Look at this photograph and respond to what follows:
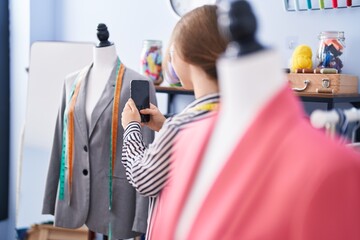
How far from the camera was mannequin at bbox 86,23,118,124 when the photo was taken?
1.72 m

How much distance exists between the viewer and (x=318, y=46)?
177cm

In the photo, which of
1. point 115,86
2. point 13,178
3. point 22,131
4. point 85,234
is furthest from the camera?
point 13,178

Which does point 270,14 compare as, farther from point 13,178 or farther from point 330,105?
point 13,178

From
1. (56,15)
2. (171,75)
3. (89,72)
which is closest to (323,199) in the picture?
(89,72)

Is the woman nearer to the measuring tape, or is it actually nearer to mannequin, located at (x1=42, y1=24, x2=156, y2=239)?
mannequin, located at (x1=42, y1=24, x2=156, y2=239)

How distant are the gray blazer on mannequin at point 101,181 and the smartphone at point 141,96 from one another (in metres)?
0.27

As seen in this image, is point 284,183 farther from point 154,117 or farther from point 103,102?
point 103,102

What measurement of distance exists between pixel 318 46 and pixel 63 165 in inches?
41.1

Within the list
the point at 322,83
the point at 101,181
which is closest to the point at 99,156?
the point at 101,181

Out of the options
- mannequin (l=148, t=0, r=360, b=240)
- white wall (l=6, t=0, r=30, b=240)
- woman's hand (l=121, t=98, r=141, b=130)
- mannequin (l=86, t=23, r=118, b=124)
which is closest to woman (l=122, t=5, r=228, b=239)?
woman's hand (l=121, t=98, r=141, b=130)

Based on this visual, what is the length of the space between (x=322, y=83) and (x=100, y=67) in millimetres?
786

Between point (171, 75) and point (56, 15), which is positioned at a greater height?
point (56, 15)

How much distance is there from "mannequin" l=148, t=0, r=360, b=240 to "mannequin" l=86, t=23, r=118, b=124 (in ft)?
4.01

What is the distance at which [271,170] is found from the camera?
529mm
